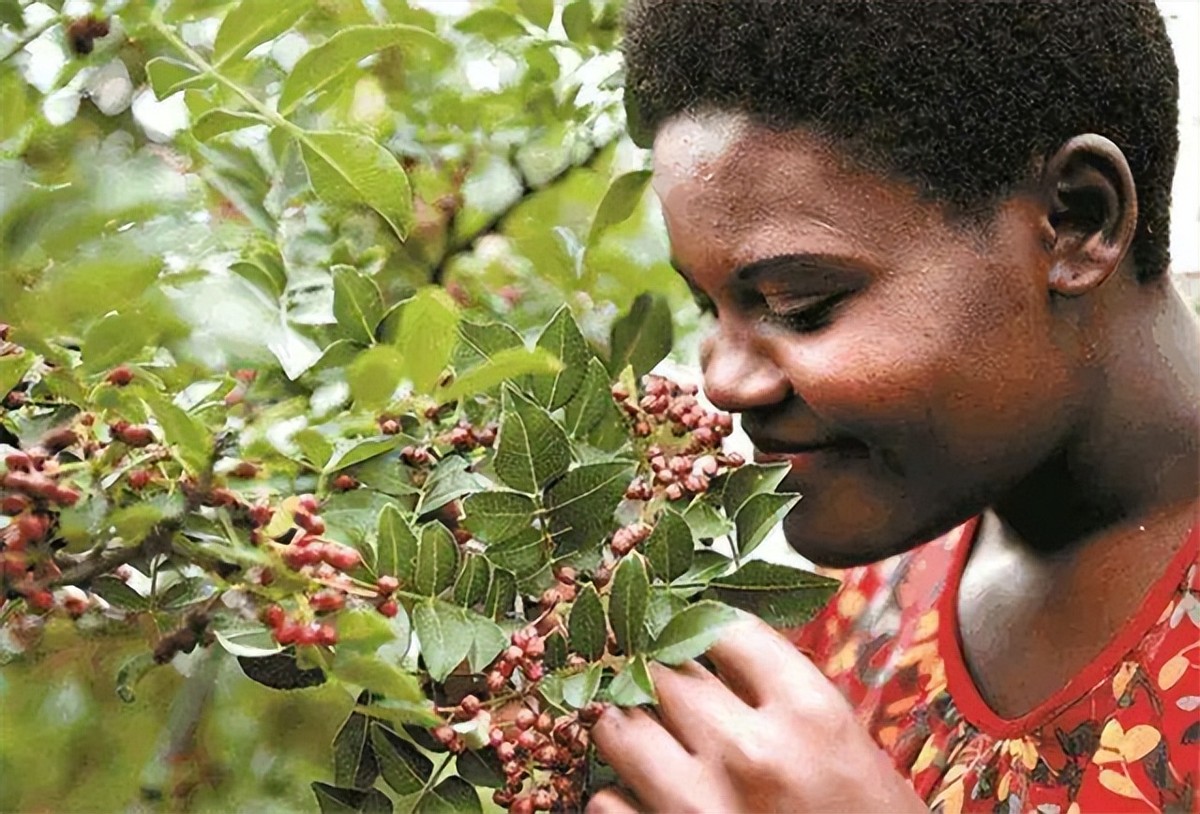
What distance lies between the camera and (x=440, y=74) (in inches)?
23.0

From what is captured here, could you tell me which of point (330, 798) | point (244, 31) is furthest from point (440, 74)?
point (330, 798)

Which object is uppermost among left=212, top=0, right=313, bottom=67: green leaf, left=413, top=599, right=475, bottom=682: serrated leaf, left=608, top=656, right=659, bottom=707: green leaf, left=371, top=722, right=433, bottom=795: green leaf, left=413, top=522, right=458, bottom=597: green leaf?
left=212, top=0, right=313, bottom=67: green leaf

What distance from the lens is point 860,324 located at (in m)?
0.49

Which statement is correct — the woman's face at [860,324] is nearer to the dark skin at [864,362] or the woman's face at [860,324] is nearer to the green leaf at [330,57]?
the dark skin at [864,362]

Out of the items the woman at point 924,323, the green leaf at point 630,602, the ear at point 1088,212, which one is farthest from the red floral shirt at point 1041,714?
the green leaf at point 630,602

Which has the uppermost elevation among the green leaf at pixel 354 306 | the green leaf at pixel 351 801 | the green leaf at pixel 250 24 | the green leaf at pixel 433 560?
the green leaf at pixel 250 24

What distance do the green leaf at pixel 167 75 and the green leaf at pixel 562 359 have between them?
4.9 inches

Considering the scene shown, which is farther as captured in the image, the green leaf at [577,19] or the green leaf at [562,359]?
the green leaf at [577,19]

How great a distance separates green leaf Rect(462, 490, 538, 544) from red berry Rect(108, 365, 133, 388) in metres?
0.10

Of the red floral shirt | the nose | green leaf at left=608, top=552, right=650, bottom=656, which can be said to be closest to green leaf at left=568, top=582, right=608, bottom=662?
green leaf at left=608, top=552, right=650, bottom=656

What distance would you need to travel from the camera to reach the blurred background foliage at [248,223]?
0.35 meters

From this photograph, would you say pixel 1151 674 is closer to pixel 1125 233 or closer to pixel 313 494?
pixel 1125 233

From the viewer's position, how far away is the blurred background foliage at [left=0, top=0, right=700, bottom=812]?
35 centimetres

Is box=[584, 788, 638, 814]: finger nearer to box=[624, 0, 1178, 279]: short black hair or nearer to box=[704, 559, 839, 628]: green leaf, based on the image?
box=[704, 559, 839, 628]: green leaf
